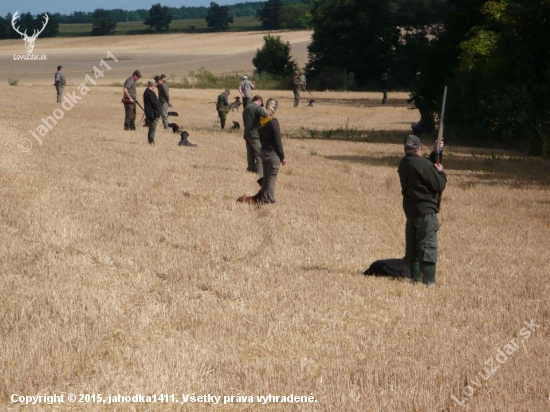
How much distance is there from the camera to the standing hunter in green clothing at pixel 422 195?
375 inches

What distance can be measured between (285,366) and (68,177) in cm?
1170

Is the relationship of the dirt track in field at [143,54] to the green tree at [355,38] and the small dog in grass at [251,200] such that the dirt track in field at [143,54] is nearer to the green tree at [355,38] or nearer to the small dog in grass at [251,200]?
the green tree at [355,38]

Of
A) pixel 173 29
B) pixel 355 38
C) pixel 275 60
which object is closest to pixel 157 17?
pixel 173 29

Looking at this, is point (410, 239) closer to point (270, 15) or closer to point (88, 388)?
point (88, 388)

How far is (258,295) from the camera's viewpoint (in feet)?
29.7

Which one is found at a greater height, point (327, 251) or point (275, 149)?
point (275, 149)

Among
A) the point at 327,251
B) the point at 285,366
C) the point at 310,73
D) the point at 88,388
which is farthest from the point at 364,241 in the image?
the point at 310,73

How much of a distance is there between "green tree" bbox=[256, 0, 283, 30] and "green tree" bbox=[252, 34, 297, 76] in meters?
72.9

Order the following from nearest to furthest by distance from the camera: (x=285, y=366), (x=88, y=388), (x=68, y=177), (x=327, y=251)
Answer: (x=88, y=388) → (x=285, y=366) → (x=327, y=251) → (x=68, y=177)

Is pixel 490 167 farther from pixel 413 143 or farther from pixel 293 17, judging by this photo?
pixel 293 17

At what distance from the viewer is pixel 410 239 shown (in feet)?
32.5

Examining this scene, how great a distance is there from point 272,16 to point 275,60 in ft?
258

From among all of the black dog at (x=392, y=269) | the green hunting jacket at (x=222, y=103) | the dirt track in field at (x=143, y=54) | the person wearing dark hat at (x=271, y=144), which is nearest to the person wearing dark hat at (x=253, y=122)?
the person wearing dark hat at (x=271, y=144)

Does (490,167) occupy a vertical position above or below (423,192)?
below
